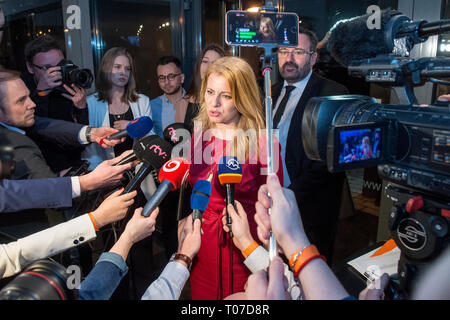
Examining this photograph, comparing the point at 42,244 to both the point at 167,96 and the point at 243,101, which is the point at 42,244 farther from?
the point at 167,96

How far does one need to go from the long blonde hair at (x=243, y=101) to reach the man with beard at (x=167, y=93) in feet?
3.48

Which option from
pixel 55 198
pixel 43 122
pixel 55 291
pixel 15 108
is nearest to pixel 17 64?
pixel 43 122

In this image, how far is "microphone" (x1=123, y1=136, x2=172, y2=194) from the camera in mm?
1240

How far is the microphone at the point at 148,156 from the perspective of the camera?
1.24m

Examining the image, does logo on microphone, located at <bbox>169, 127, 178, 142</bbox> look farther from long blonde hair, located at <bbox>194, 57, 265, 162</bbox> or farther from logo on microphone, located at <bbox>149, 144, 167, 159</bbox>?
logo on microphone, located at <bbox>149, 144, 167, 159</bbox>

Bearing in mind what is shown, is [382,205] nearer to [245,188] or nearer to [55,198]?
[245,188]

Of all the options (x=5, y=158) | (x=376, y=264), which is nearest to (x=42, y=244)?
(x=5, y=158)

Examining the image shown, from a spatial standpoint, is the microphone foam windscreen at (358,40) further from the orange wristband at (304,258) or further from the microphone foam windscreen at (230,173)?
the orange wristband at (304,258)

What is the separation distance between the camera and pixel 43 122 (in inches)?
75.2

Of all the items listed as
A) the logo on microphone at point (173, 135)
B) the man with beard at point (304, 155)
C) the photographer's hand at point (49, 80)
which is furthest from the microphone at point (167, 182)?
the photographer's hand at point (49, 80)

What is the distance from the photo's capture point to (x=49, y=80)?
1.99m

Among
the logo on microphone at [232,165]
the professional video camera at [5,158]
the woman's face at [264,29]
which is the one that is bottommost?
the logo on microphone at [232,165]

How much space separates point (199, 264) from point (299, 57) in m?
1.50

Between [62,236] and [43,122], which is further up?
[43,122]
